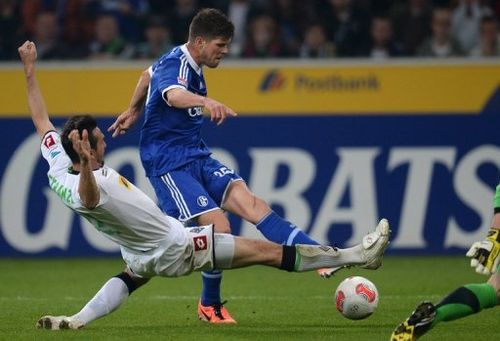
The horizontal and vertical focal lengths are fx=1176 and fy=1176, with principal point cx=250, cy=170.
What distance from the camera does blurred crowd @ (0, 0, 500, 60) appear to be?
594 inches

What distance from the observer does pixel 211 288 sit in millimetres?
8883

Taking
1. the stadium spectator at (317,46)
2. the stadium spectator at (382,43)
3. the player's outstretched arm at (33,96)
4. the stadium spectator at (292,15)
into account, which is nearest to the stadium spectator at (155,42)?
the stadium spectator at (292,15)

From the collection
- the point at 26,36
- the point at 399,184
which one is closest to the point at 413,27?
the point at 399,184

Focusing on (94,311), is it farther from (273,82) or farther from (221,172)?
(273,82)

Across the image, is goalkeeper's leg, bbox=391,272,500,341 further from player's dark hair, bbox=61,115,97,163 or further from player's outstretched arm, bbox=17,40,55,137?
player's outstretched arm, bbox=17,40,55,137

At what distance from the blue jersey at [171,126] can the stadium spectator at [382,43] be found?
21.2ft

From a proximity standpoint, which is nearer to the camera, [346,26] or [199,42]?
[199,42]

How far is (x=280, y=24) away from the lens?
51.6 feet

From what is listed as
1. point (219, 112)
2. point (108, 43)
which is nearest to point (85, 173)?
point (219, 112)

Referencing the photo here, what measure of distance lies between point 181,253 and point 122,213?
19.1 inches

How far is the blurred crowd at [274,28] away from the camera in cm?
1509

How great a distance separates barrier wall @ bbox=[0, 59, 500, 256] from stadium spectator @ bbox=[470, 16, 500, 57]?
532 mm

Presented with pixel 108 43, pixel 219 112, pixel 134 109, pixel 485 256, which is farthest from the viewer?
pixel 108 43

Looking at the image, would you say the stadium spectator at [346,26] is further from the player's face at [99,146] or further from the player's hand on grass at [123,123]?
the player's face at [99,146]
